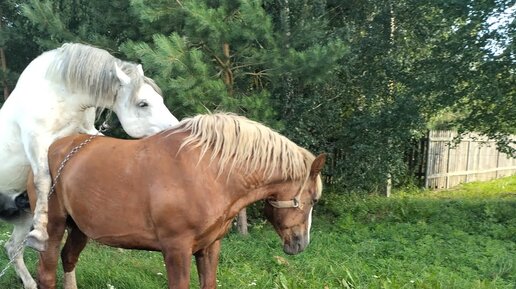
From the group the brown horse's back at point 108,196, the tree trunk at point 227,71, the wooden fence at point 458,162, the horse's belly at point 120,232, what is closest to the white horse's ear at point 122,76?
the brown horse's back at point 108,196

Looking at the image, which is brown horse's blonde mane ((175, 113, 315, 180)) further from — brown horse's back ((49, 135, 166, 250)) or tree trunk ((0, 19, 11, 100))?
tree trunk ((0, 19, 11, 100))

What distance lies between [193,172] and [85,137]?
993mm

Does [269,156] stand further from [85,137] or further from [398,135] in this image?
[398,135]

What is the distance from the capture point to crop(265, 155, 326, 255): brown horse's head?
290 centimetres

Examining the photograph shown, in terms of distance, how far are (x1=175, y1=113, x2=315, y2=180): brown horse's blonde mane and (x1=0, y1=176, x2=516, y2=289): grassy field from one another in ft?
5.34

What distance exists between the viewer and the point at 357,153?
24.9ft

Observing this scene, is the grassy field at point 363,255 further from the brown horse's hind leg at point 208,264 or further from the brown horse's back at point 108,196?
the brown horse's back at point 108,196

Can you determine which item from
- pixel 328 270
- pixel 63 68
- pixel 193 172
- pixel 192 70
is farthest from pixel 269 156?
pixel 192 70

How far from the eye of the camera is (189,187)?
2.67 metres

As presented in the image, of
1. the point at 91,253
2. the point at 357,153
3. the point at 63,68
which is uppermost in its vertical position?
the point at 63,68

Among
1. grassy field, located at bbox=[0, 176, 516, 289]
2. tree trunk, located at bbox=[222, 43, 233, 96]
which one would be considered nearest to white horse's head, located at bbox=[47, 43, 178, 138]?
grassy field, located at bbox=[0, 176, 516, 289]

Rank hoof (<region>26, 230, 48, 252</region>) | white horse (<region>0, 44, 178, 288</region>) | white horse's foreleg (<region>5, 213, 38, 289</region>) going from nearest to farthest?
hoof (<region>26, 230, 48, 252</region>), white horse (<region>0, 44, 178, 288</region>), white horse's foreleg (<region>5, 213, 38, 289</region>)

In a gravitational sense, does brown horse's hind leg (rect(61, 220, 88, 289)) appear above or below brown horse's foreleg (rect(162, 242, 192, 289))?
below

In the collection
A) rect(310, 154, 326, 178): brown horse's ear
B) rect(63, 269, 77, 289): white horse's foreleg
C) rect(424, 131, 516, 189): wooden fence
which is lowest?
rect(424, 131, 516, 189): wooden fence
